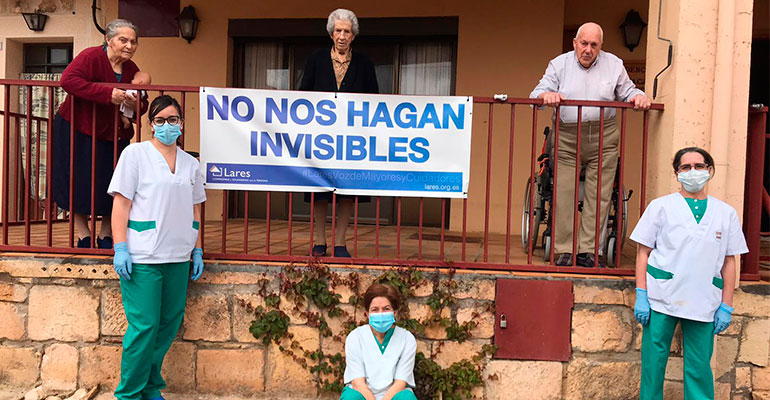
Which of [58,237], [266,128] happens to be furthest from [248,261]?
[58,237]

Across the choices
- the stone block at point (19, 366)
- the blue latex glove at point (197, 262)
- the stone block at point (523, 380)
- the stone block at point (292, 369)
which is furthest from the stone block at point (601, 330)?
the stone block at point (19, 366)

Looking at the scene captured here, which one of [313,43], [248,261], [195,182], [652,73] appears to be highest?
[313,43]

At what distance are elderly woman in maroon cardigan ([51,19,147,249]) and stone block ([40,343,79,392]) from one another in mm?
691

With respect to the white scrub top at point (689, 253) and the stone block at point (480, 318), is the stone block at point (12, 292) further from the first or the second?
the white scrub top at point (689, 253)

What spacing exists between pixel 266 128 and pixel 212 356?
152 cm

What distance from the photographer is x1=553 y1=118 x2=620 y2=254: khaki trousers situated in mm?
3850

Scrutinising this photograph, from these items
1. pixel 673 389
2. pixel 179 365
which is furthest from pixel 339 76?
pixel 673 389

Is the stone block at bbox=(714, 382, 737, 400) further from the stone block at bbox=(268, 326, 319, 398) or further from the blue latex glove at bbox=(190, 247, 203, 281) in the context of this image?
the blue latex glove at bbox=(190, 247, 203, 281)

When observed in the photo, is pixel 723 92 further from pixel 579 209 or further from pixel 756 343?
pixel 756 343

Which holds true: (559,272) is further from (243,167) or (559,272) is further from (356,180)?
(243,167)

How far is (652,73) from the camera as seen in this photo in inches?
155

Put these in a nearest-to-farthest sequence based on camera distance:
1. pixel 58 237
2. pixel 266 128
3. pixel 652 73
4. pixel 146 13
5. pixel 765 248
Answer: pixel 266 128, pixel 652 73, pixel 58 237, pixel 765 248, pixel 146 13

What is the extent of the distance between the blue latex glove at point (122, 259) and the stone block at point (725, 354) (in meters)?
3.56

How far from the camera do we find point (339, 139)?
3.66m
